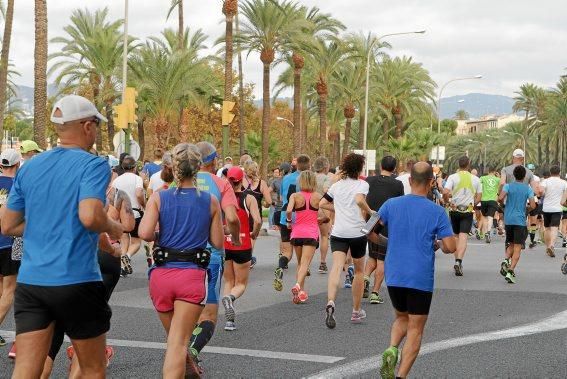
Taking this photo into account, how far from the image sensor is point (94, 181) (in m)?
4.63

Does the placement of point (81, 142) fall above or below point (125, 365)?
above

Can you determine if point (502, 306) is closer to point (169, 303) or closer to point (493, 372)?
point (493, 372)

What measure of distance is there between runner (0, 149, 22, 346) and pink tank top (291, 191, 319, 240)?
487 centimetres

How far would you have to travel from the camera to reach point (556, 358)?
8.27 metres

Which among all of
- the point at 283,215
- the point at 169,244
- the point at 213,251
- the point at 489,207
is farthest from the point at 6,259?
the point at 489,207

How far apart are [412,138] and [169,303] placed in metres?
62.0

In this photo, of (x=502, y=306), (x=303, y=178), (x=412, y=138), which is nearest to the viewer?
(x=502, y=306)

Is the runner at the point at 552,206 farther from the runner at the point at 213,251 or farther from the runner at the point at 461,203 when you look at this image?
the runner at the point at 213,251

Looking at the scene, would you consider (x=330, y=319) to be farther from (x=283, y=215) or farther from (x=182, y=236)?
(x=283, y=215)

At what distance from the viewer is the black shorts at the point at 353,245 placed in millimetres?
10398

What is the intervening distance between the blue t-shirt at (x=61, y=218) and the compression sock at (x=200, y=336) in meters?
2.37

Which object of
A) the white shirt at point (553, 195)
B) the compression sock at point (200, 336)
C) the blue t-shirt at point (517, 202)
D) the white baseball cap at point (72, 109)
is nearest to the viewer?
the white baseball cap at point (72, 109)

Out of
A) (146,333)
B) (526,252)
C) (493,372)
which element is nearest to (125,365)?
(146,333)

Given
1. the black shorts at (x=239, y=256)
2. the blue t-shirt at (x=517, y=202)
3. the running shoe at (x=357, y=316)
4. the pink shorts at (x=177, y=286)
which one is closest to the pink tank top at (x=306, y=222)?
the running shoe at (x=357, y=316)
